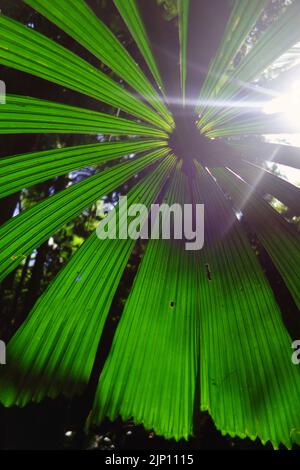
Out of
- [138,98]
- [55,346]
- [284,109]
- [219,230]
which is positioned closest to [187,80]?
[138,98]

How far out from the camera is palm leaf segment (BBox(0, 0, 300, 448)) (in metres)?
0.93

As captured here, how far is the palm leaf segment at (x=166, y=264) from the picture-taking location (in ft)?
3.04

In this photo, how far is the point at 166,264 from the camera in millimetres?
1166

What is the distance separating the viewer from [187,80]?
3.10 ft

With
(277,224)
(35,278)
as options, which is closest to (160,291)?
(277,224)

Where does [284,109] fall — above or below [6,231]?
above

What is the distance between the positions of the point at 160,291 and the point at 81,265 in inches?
10.6

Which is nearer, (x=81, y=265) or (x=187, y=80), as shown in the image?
(x=187, y=80)

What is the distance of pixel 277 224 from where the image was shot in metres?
1.06

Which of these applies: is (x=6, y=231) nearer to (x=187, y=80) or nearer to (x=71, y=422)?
(x=187, y=80)

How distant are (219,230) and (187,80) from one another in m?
0.49
